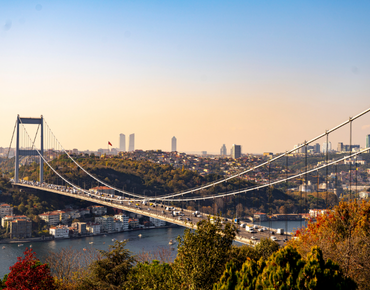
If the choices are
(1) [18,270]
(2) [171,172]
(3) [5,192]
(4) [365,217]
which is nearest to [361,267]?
(4) [365,217]

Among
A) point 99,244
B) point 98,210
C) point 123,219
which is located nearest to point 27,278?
point 99,244

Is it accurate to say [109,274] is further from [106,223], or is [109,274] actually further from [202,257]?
[106,223]

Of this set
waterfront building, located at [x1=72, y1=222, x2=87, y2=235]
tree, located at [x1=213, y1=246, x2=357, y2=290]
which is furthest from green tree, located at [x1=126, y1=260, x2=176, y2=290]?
waterfront building, located at [x1=72, y1=222, x2=87, y2=235]

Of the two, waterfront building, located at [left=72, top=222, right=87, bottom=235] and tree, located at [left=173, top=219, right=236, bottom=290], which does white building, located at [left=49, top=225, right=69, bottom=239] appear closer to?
waterfront building, located at [left=72, top=222, right=87, bottom=235]

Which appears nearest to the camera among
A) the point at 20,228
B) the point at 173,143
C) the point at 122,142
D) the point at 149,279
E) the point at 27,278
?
the point at 27,278

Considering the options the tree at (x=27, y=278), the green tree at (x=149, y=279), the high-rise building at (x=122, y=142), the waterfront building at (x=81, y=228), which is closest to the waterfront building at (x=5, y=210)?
the waterfront building at (x=81, y=228)

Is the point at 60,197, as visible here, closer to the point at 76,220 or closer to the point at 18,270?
the point at 76,220
